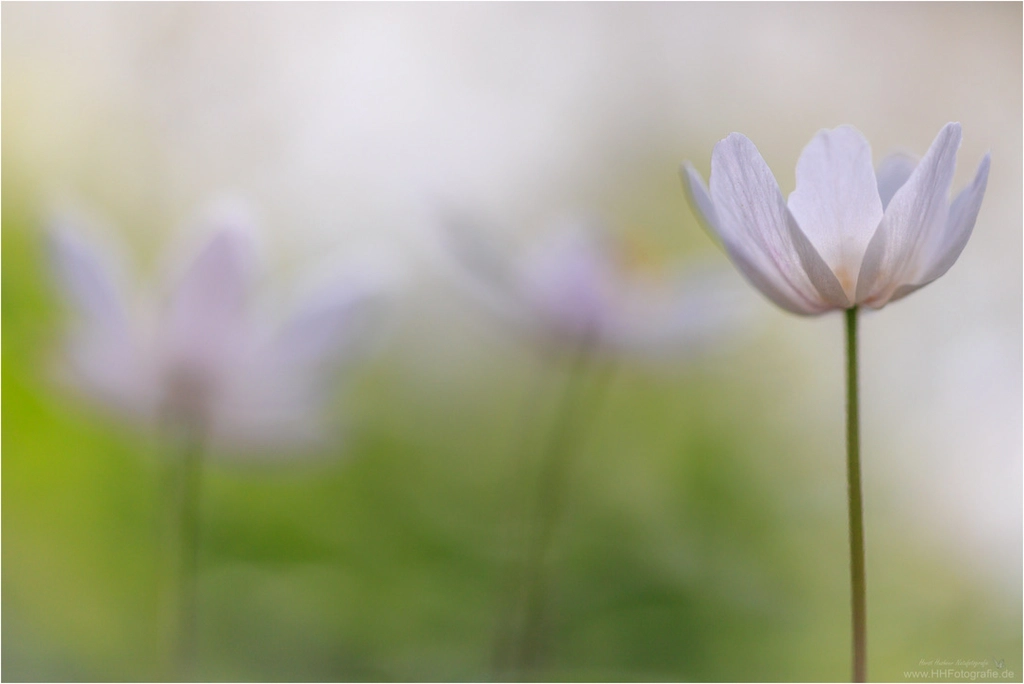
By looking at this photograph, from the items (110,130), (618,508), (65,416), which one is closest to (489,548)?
(618,508)

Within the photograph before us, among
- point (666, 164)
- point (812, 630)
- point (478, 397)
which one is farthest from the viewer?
point (666, 164)

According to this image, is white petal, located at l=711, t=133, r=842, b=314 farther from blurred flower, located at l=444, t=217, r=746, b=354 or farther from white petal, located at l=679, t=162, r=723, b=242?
blurred flower, located at l=444, t=217, r=746, b=354

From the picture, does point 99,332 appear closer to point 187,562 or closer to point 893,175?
point 187,562

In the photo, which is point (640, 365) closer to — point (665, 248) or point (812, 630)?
point (812, 630)

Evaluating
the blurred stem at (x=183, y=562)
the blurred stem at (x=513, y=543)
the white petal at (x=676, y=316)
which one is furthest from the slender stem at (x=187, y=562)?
the white petal at (x=676, y=316)

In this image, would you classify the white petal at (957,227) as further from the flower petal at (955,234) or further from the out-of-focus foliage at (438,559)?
the out-of-focus foliage at (438,559)

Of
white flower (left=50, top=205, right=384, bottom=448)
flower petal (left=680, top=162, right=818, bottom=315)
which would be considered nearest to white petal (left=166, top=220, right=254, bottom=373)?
white flower (left=50, top=205, right=384, bottom=448)

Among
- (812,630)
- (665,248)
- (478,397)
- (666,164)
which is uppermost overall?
(666,164)
